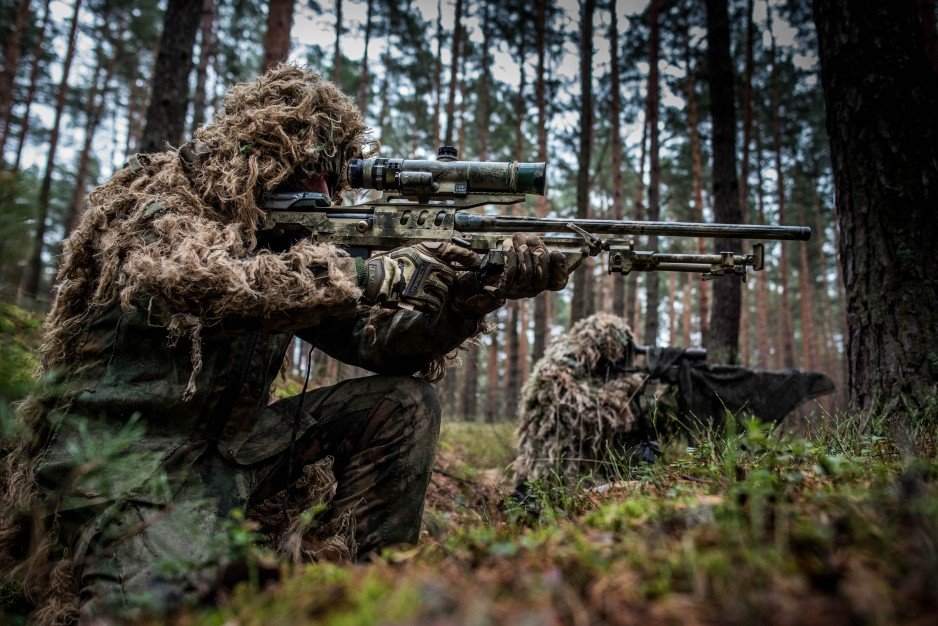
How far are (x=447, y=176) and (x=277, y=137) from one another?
943mm

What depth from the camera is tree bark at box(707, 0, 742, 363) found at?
8086mm

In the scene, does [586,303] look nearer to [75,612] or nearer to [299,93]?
[299,93]

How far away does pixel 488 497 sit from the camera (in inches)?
173

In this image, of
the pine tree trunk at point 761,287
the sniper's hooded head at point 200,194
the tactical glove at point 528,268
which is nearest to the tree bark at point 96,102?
the sniper's hooded head at point 200,194

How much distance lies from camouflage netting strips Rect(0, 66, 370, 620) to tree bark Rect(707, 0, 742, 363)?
21.9ft

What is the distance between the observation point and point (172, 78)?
20.4ft

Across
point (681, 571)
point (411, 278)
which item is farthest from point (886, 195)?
point (681, 571)

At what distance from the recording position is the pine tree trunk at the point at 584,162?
10.1 metres

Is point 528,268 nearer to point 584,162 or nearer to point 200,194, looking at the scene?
point 200,194

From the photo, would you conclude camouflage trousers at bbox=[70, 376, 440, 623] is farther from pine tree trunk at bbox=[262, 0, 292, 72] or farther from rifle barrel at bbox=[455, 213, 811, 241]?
pine tree trunk at bbox=[262, 0, 292, 72]

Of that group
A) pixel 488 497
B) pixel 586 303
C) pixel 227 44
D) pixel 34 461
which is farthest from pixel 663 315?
pixel 34 461

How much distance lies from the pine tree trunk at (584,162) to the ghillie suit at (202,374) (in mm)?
7026

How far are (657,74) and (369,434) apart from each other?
14045mm

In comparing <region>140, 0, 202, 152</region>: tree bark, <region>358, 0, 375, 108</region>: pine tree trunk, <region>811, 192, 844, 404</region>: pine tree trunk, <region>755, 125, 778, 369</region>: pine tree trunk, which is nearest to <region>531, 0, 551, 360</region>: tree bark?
<region>358, 0, 375, 108</region>: pine tree trunk
